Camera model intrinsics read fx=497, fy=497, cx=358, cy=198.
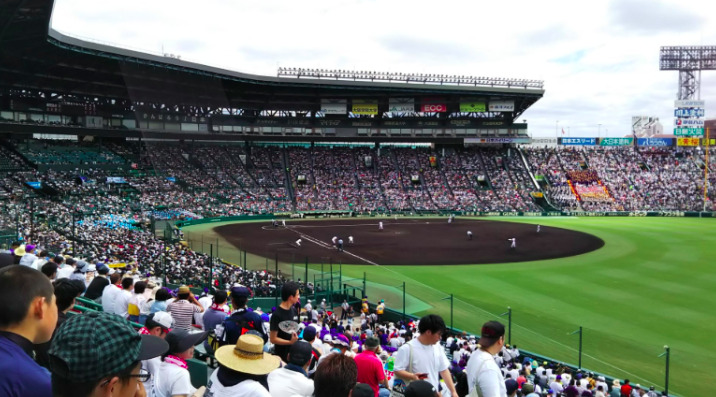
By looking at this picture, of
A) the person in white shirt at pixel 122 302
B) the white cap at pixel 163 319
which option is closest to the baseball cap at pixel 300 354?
the white cap at pixel 163 319

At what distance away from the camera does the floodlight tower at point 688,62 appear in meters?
82.3

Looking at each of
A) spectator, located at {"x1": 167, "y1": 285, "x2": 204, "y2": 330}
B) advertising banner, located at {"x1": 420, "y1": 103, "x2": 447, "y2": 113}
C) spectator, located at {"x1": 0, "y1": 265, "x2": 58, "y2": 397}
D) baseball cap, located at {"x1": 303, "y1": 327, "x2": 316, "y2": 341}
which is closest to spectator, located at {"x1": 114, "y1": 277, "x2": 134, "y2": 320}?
spectator, located at {"x1": 167, "y1": 285, "x2": 204, "y2": 330}

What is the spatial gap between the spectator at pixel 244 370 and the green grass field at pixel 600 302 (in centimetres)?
1490

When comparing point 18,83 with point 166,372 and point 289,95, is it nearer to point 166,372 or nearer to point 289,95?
point 289,95

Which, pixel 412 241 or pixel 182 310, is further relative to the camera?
pixel 412 241

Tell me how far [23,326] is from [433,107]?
7594cm

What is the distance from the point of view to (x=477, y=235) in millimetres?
46281

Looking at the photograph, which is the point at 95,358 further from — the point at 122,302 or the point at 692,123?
the point at 692,123

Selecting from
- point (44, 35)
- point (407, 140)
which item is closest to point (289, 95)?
point (407, 140)

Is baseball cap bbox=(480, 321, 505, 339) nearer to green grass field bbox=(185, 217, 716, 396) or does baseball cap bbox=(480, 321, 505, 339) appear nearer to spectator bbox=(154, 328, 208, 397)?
spectator bbox=(154, 328, 208, 397)

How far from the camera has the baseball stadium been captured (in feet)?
70.6

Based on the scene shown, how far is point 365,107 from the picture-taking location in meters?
75.1

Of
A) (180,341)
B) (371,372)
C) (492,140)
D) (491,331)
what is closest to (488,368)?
(491,331)

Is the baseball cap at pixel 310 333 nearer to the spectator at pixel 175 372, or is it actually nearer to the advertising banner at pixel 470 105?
the spectator at pixel 175 372
